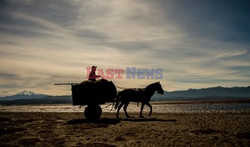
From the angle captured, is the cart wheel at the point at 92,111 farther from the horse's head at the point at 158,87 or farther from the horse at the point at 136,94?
the horse's head at the point at 158,87

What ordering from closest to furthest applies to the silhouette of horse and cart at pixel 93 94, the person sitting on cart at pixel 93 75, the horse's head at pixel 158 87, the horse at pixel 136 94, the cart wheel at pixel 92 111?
1. the silhouette of horse and cart at pixel 93 94
2. the cart wheel at pixel 92 111
3. the person sitting on cart at pixel 93 75
4. the horse at pixel 136 94
5. the horse's head at pixel 158 87

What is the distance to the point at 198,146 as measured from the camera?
7.36 metres

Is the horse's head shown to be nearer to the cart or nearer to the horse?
the horse

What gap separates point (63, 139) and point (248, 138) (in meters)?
8.35

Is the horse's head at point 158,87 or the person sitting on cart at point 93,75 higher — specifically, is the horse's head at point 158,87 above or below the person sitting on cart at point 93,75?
below

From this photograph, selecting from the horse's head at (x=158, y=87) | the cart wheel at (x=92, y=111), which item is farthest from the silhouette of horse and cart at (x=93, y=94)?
the horse's head at (x=158, y=87)

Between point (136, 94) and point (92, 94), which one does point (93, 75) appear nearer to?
point (92, 94)

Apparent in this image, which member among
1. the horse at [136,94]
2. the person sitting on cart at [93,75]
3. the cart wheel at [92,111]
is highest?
the person sitting on cart at [93,75]

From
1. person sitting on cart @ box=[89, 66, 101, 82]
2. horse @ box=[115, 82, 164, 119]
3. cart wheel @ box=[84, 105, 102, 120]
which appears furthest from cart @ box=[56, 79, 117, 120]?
horse @ box=[115, 82, 164, 119]

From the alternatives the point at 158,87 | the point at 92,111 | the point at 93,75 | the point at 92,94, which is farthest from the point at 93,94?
the point at 158,87

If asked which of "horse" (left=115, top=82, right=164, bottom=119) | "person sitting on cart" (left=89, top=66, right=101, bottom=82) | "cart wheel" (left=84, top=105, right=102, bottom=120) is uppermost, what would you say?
"person sitting on cart" (left=89, top=66, right=101, bottom=82)

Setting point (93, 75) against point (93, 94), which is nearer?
point (93, 94)

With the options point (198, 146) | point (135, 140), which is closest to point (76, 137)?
point (135, 140)

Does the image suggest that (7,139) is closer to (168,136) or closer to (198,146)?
(168,136)
